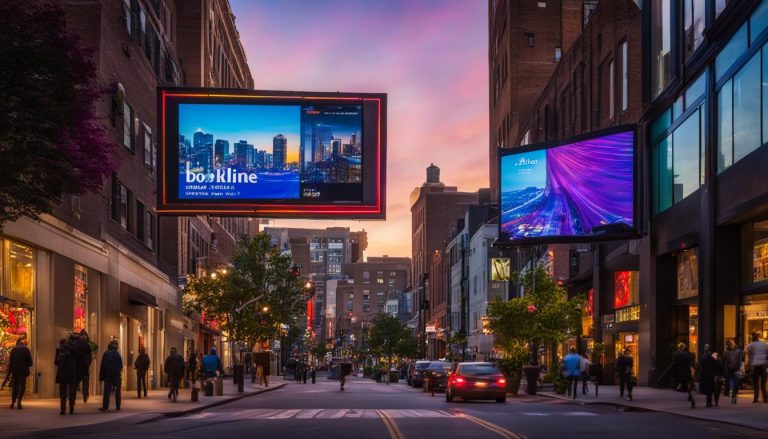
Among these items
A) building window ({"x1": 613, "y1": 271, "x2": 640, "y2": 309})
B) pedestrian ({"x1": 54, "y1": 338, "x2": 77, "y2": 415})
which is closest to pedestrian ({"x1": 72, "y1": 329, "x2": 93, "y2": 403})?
pedestrian ({"x1": 54, "y1": 338, "x2": 77, "y2": 415})

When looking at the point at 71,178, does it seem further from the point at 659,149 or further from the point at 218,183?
the point at 659,149

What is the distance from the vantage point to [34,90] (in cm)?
1791

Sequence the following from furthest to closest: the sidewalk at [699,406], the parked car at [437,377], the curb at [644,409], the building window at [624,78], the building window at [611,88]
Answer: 1. the building window at [611,88]
2. the building window at [624,78]
3. the parked car at [437,377]
4. the sidewalk at [699,406]
5. the curb at [644,409]

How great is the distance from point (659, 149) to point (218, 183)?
64.7 feet

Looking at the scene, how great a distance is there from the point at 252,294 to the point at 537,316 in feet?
72.5

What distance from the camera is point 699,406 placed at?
29.7m

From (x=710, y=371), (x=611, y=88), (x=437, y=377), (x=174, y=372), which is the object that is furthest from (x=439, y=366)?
(x=710, y=371)

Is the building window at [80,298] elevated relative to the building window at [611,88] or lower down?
lower down

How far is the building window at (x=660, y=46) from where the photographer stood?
4459cm

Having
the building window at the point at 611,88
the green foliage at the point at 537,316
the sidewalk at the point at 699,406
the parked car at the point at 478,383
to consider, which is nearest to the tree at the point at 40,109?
the sidewalk at the point at 699,406

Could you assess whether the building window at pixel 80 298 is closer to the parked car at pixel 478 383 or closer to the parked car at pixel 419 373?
the parked car at pixel 478 383

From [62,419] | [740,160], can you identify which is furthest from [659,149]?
[62,419]

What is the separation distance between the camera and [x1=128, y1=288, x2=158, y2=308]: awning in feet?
142

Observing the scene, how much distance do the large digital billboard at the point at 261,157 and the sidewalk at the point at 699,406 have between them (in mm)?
10716
